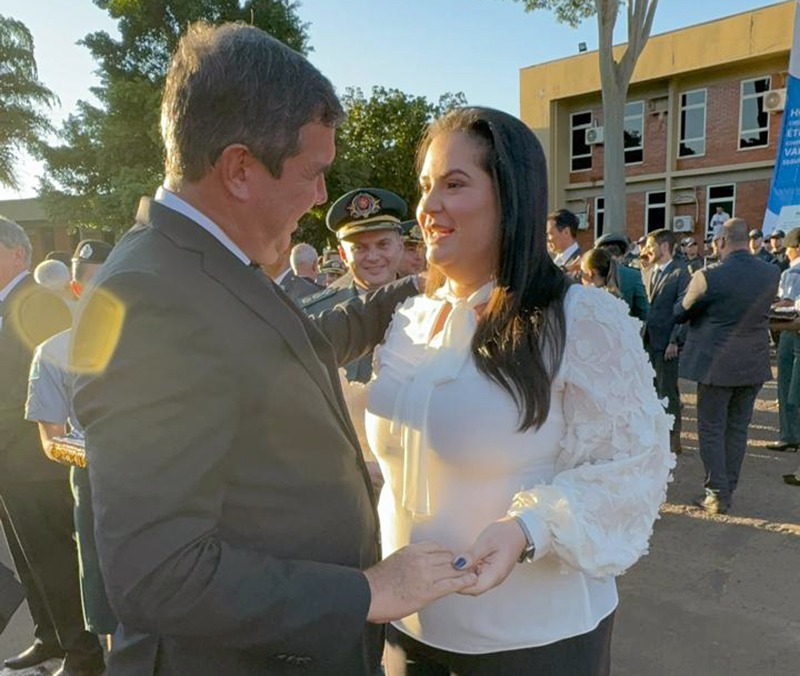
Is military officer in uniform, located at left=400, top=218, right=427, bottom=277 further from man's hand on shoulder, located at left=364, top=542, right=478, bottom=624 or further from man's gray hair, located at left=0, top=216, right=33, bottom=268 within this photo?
man's hand on shoulder, located at left=364, top=542, right=478, bottom=624

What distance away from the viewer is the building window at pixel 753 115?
730 inches

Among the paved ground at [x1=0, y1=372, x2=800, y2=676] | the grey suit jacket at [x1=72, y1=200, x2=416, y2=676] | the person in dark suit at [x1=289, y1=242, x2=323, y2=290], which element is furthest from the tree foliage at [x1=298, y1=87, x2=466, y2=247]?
the grey suit jacket at [x1=72, y1=200, x2=416, y2=676]

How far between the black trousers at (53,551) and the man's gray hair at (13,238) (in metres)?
1.18

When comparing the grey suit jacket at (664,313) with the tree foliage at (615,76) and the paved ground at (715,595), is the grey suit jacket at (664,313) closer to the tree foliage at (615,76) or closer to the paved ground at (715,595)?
the paved ground at (715,595)

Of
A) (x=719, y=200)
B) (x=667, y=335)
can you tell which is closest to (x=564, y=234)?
(x=667, y=335)

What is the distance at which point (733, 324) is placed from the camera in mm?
4695

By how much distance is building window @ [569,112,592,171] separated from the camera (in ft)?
72.3

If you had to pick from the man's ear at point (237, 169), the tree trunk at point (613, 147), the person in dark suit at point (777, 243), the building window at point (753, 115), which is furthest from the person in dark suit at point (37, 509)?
the building window at point (753, 115)

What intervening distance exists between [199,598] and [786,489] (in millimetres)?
5152

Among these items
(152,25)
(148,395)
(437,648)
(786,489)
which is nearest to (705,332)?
(786,489)

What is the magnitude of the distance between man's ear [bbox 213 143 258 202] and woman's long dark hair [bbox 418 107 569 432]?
2.02 feet

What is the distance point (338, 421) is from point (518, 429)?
43 cm

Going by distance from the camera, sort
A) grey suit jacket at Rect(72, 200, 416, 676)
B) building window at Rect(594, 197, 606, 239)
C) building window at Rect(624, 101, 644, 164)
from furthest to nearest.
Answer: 1. building window at Rect(594, 197, 606, 239)
2. building window at Rect(624, 101, 644, 164)
3. grey suit jacket at Rect(72, 200, 416, 676)

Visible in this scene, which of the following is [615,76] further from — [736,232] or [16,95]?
[16,95]
